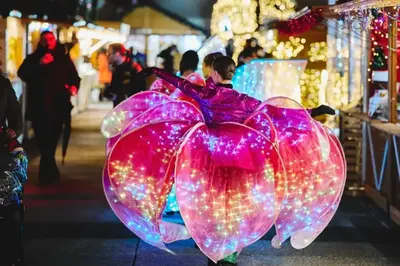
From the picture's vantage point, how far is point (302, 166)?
6.58 meters

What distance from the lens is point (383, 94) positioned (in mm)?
10758

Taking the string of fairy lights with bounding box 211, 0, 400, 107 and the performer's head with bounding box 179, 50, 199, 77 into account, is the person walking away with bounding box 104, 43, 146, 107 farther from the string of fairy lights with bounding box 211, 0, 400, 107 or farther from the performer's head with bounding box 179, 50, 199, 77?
the string of fairy lights with bounding box 211, 0, 400, 107

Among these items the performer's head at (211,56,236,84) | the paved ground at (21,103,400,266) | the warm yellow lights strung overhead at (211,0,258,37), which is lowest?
the paved ground at (21,103,400,266)

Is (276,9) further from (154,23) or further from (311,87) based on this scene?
(154,23)

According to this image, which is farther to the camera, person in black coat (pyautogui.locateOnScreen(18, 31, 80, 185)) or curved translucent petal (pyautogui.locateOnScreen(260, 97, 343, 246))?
person in black coat (pyautogui.locateOnScreen(18, 31, 80, 185))

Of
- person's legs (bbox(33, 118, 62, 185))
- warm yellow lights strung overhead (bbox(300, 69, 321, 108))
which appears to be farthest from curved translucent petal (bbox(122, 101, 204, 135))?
warm yellow lights strung overhead (bbox(300, 69, 321, 108))

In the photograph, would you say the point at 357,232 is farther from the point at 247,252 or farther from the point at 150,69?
the point at 150,69

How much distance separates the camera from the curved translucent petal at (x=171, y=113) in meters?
6.60

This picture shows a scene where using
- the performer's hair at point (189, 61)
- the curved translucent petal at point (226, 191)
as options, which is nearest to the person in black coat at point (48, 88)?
the performer's hair at point (189, 61)

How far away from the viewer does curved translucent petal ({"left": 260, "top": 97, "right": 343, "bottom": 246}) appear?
21.6ft

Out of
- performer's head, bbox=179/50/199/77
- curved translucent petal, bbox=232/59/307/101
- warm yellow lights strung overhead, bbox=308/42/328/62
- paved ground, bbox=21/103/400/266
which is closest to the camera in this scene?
paved ground, bbox=21/103/400/266

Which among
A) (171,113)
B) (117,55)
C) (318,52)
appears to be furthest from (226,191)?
(318,52)

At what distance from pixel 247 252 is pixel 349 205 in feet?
9.44

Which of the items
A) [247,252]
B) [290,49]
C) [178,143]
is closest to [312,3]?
[290,49]
